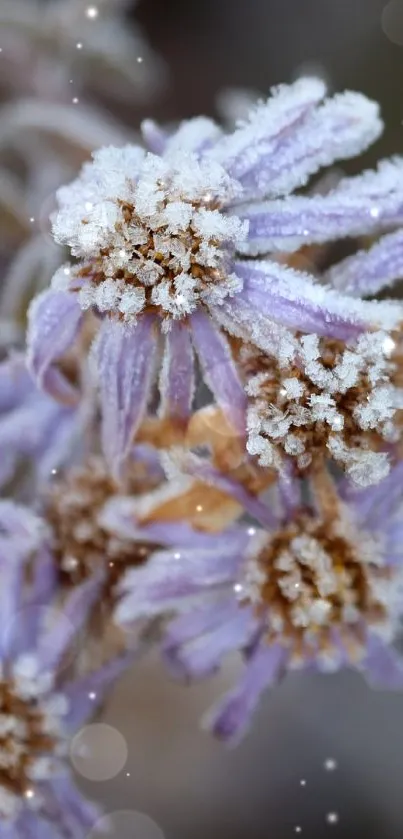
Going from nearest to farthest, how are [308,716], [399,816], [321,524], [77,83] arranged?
1. [321,524]
2. [77,83]
3. [399,816]
4. [308,716]

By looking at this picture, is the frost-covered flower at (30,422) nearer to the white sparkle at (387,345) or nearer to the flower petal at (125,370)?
the flower petal at (125,370)

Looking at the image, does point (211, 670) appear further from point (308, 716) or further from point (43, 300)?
point (308, 716)

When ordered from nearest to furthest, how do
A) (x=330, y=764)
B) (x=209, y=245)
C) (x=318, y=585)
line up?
1. (x=209, y=245)
2. (x=318, y=585)
3. (x=330, y=764)

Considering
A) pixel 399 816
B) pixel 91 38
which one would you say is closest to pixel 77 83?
pixel 91 38

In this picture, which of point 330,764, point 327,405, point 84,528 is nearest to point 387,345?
point 327,405

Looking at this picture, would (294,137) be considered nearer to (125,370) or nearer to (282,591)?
(125,370)
